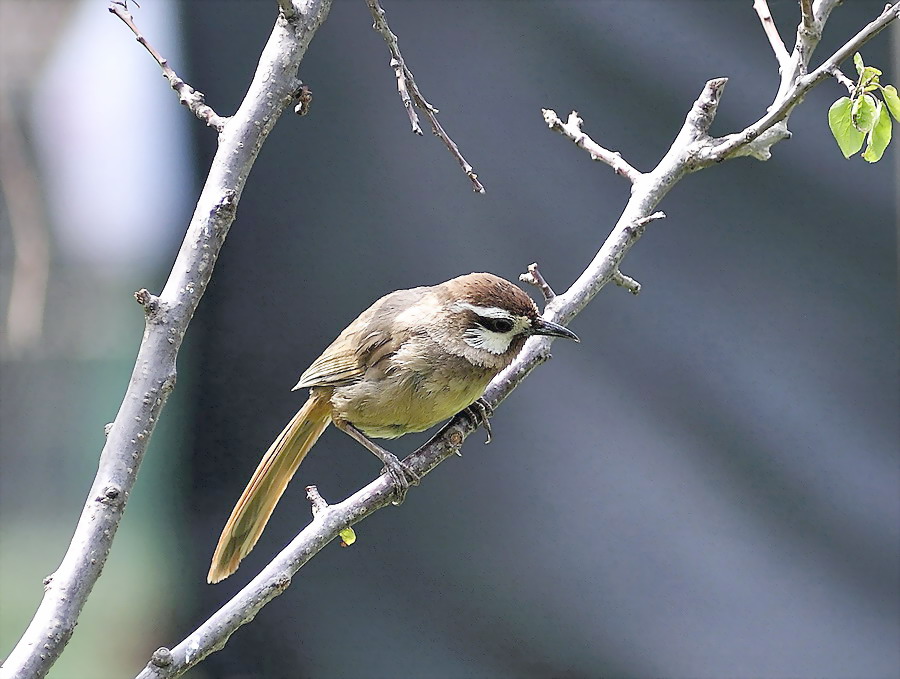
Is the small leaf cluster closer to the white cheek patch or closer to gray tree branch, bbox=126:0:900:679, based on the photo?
gray tree branch, bbox=126:0:900:679

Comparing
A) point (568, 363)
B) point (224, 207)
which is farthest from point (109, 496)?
point (568, 363)

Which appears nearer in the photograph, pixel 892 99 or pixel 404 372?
pixel 892 99

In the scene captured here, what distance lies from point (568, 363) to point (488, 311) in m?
1.21

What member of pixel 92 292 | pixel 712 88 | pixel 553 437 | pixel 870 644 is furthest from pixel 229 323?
pixel 870 644

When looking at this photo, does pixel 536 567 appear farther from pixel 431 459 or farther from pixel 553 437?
pixel 431 459

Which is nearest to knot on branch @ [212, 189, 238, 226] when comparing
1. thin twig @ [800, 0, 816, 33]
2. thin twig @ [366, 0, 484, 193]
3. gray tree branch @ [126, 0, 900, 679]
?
thin twig @ [366, 0, 484, 193]

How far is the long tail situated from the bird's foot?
34 centimetres

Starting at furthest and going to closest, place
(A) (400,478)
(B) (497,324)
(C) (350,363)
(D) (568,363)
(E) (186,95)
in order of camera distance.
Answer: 1. (D) (568,363)
2. (C) (350,363)
3. (B) (497,324)
4. (A) (400,478)
5. (E) (186,95)

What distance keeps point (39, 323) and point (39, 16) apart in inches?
44.5

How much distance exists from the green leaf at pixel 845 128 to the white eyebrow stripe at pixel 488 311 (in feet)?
2.23

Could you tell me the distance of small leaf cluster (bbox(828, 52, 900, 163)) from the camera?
4.30 feet

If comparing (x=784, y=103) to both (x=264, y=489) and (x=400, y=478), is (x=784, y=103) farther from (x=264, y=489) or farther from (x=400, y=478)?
(x=264, y=489)

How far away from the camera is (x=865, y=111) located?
132 cm

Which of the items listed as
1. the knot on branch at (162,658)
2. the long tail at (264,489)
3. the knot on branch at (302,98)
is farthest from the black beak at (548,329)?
the knot on branch at (162,658)
